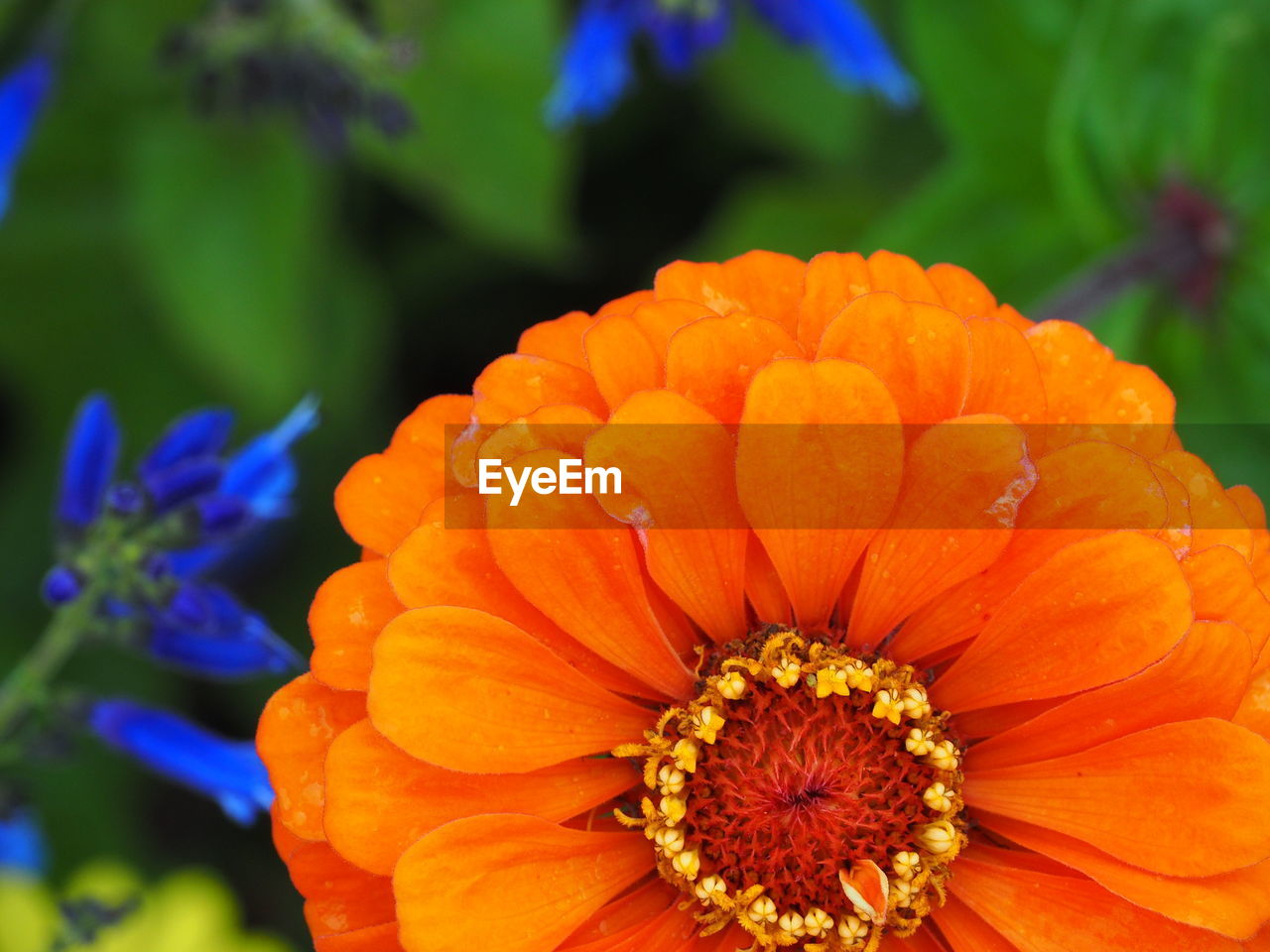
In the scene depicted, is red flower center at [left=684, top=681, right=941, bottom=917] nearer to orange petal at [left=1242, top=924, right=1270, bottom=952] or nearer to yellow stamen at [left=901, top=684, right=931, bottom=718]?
yellow stamen at [left=901, top=684, right=931, bottom=718]

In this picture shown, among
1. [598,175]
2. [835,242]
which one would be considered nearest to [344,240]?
[598,175]

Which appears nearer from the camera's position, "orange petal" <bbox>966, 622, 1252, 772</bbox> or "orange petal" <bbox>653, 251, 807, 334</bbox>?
"orange petal" <bbox>966, 622, 1252, 772</bbox>

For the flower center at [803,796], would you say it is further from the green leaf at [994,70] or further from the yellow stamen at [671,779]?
the green leaf at [994,70]

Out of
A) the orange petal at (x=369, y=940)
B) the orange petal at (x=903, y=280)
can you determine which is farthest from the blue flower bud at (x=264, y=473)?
the orange petal at (x=903, y=280)

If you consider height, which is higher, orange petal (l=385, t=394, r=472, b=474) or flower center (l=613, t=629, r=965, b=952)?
orange petal (l=385, t=394, r=472, b=474)

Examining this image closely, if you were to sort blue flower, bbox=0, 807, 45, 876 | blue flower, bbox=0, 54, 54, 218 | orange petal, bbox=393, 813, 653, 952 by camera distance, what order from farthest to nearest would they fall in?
blue flower, bbox=0, 807, 45, 876, blue flower, bbox=0, 54, 54, 218, orange petal, bbox=393, 813, 653, 952

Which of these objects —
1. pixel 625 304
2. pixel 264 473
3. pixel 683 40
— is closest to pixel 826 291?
pixel 625 304

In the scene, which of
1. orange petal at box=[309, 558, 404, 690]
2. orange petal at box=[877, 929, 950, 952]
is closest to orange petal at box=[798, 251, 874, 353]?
orange petal at box=[309, 558, 404, 690]
